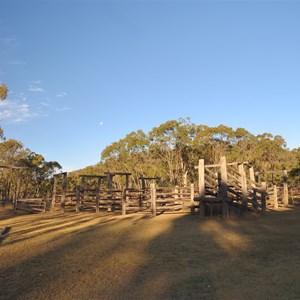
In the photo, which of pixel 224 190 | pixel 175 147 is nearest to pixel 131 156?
pixel 175 147

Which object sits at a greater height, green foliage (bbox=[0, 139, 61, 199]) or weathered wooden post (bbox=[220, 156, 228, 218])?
green foliage (bbox=[0, 139, 61, 199])

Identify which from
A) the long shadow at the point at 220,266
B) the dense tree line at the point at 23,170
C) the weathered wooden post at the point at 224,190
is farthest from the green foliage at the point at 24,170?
the long shadow at the point at 220,266

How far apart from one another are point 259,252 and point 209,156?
2926 cm

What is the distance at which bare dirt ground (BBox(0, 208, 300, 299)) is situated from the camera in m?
4.40

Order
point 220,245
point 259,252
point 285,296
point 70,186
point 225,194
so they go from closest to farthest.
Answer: point 285,296, point 259,252, point 220,245, point 225,194, point 70,186

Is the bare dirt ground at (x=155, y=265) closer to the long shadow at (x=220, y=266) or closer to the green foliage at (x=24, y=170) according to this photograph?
the long shadow at (x=220, y=266)

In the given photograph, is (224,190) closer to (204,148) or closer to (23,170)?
(204,148)

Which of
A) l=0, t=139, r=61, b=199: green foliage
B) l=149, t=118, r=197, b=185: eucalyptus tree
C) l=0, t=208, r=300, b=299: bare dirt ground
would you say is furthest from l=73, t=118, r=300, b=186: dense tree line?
l=0, t=208, r=300, b=299: bare dirt ground

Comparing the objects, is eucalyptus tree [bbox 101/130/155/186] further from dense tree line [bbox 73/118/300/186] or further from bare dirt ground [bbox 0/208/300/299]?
bare dirt ground [bbox 0/208/300/299]

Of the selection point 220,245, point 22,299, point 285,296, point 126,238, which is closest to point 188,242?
point 220,245

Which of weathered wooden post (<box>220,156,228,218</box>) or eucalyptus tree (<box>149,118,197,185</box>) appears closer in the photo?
weathered wooden post (<box>220,156,228,218</box>)

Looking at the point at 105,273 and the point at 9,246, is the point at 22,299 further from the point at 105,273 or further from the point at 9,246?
the point at 9,246

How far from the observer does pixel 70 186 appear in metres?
49.6

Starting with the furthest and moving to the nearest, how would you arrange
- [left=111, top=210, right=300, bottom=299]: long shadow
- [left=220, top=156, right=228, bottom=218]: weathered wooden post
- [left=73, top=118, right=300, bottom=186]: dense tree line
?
[left=73, top=118, right=300, bottom=186]: dense tree line → [left=220, top=156, right=228, bottom=218]: weathered wooden post → [left=111, top=210, right=300, bottom=299]: long shadow
